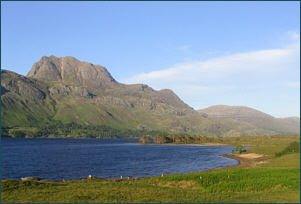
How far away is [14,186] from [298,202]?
51.2 meters

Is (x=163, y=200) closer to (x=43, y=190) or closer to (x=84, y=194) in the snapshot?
(x=84, y=194)

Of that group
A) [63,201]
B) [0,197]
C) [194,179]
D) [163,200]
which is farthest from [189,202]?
[0,197]

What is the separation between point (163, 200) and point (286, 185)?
2878cm

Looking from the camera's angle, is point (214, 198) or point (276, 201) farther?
point (214, 198)

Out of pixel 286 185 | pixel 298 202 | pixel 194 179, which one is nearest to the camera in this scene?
pixel 298 202

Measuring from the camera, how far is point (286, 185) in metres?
54.8

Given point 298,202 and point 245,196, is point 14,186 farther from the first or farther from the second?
point 298,202

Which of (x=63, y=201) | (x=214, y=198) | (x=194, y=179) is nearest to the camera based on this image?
(x=63, y=201)

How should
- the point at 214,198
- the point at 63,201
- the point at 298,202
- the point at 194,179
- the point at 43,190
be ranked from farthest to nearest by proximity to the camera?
the point at 194,179 < the point at 43,190 < the point at 214,198 < the point at 63,201 < the point at 298,202

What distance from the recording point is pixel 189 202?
42.2 m

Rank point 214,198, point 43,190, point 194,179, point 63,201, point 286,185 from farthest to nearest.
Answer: point 194,179
point 286,185
point 43,190
point 214,198
point 63,201

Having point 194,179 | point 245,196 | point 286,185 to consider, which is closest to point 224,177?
point 194,179

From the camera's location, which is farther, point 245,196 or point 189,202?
point 245,196

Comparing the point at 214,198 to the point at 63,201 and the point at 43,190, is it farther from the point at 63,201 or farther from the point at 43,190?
the point at 43,190
